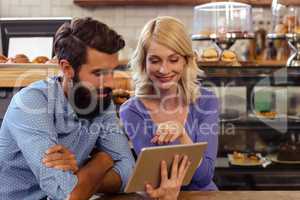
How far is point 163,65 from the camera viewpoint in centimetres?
217

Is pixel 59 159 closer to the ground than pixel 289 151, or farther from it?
farther from it

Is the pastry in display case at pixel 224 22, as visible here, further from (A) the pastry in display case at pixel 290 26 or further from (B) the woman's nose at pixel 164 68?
(B) the woman's nose at pixel 164 68

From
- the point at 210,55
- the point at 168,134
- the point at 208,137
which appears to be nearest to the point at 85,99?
the point at 168,134

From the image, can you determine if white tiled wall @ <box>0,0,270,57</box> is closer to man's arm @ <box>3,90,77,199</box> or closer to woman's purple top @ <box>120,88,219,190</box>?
woman's purple top @ <box>120,88,219,190</box>

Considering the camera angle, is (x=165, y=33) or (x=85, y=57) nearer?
(x=85, y=57)

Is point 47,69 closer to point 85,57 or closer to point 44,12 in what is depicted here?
point 85,57

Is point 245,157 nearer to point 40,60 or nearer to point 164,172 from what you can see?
point 40,60

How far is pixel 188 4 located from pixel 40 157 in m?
3.26

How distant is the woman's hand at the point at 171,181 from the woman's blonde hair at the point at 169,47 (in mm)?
664

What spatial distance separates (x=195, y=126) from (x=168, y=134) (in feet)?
1.25

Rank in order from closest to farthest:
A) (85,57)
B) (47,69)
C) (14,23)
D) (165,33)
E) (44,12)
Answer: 1. (85,57)
2. (165,33)
3. (47,69)
4. (14,23)
5. (44,12)

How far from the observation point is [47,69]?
2.34 meters

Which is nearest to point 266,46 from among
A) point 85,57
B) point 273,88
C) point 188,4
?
point 188,4

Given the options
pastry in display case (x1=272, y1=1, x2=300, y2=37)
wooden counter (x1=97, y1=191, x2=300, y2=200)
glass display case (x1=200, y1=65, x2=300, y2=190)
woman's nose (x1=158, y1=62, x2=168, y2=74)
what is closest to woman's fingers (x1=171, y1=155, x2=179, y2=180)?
wooden counter (x1=97, y1=191, x2=300, y2=200)
